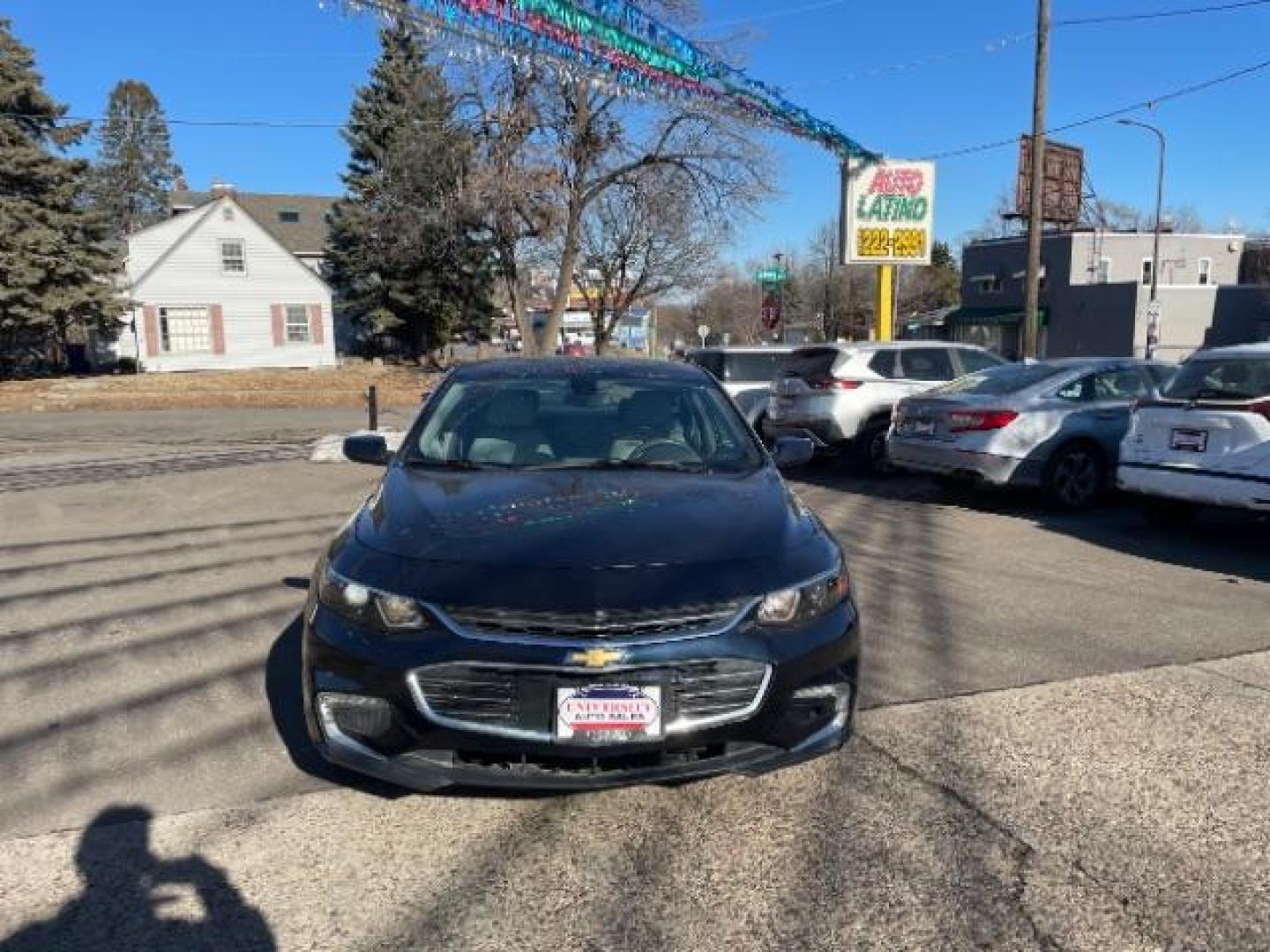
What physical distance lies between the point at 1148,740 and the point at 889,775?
1.20 meters

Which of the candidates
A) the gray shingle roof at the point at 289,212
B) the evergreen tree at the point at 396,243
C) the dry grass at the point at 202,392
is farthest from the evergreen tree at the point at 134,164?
the dry grass at the point at 202,392

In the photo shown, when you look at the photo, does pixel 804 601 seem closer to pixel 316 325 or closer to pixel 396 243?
pixel 396 243

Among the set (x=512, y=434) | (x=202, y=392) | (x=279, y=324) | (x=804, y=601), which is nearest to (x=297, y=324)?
(x=279, y=324)

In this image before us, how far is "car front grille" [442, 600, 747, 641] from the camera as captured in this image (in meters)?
2.80

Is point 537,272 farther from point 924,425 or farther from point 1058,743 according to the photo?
point 1058,743

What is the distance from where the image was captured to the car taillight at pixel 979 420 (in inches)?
352

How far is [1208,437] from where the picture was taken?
710 centimetres

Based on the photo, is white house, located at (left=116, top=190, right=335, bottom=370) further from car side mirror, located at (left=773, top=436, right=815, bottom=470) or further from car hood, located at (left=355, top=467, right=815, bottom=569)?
car hood, located at (left=355, top=467, right=815, bottom=569)

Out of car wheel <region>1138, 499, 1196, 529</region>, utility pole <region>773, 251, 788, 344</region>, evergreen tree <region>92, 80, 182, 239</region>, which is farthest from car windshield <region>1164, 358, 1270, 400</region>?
evergreen tree <region>92, 80, 182, 239</region>

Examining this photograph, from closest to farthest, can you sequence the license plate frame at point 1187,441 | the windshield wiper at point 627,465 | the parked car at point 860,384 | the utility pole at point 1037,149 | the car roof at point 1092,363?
the windshield wiper at point 627,465 < the license plate frame at point 1187,441 < the car roof at point 1092,363 < the parked car at point 860,384 < the utility pole at point 1037,149

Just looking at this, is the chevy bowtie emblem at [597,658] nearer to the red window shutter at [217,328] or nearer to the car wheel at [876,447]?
the car wheel at [876,447]

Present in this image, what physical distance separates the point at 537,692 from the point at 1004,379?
814 centimetres

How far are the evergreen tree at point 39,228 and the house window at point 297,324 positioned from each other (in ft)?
22.5

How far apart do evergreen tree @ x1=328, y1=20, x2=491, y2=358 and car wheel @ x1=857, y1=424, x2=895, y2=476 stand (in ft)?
71.7
